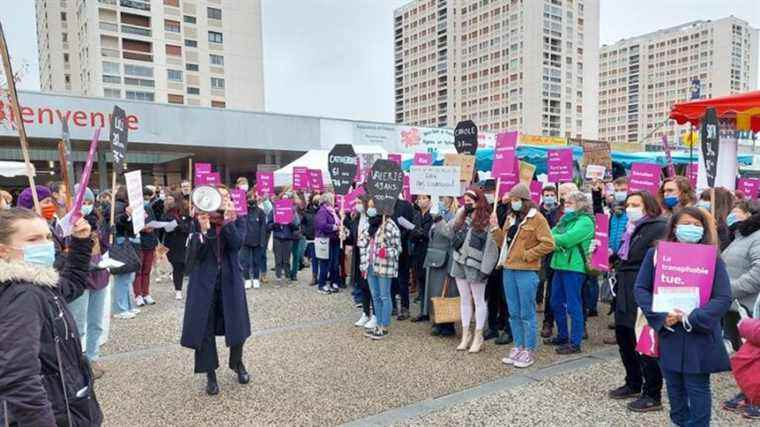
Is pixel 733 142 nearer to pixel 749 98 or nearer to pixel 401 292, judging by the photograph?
pixel 749 98

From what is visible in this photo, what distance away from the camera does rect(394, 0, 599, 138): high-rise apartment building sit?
9638 cm

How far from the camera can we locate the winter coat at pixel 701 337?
285 centimetres

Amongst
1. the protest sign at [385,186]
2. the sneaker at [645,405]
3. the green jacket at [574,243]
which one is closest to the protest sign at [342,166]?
the protest sign at [385,186]

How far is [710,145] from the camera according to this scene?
17.7 feet

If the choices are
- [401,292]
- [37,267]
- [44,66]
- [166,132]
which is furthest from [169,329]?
[44,66]

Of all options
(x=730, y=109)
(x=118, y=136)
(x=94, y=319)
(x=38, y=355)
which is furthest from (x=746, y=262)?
(x=118, y=136)

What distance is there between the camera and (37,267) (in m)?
2.10

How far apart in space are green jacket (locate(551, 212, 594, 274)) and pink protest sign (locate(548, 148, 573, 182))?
4.16 m

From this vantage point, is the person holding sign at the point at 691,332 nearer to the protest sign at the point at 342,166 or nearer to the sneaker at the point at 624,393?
the sneaker at the point at 624,393

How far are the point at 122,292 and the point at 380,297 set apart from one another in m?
3.93

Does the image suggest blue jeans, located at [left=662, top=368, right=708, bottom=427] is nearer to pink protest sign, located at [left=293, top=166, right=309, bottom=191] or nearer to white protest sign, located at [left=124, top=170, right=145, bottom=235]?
white protest sign, located at [left=124, top=170, right=145, bottom=235]

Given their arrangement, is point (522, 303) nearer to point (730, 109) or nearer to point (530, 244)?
point (530, 244)

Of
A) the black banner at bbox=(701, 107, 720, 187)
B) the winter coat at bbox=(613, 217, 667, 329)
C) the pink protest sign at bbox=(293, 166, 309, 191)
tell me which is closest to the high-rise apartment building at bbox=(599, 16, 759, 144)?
the pink protest sign at bbox=(293, 166, 309, 191)

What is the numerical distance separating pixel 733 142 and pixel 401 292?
5.40 m
